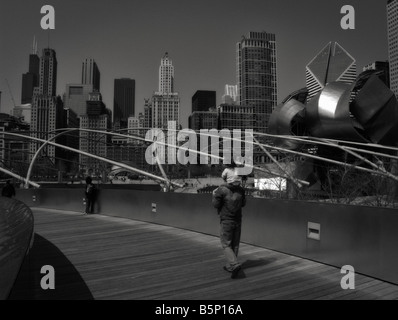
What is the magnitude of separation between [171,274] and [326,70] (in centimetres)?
4138

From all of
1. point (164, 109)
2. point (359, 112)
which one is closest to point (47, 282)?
point (359, 112)

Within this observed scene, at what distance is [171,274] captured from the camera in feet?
17.6

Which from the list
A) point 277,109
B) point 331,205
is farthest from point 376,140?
point 331,205

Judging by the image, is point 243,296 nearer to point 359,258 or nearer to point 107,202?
point 359,258

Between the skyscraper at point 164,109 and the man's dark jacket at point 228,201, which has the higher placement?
the skyscraper at point 164,109

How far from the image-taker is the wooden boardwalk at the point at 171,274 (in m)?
4.43

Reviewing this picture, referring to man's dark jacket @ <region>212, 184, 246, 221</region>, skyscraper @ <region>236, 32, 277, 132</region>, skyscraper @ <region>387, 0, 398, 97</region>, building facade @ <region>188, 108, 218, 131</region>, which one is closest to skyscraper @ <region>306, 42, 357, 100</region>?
skyscraper @ <region>387, 0, 398, 97</region>

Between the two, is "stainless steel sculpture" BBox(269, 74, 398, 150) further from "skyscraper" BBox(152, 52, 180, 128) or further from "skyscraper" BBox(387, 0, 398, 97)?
"skyscraper" BBox(152, 52, 180, 128)

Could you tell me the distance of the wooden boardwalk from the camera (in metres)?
4.43

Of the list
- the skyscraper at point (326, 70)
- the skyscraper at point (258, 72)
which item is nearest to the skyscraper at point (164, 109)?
the skyscraper at point (326, 70)

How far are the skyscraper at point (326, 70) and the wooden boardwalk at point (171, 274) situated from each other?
31143 mm

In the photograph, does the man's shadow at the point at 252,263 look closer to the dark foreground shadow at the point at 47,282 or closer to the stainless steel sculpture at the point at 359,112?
the dark foreground shadow at the point at 47,282

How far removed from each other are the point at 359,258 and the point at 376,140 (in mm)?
23846

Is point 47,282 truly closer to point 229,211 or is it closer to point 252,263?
point 229,211
